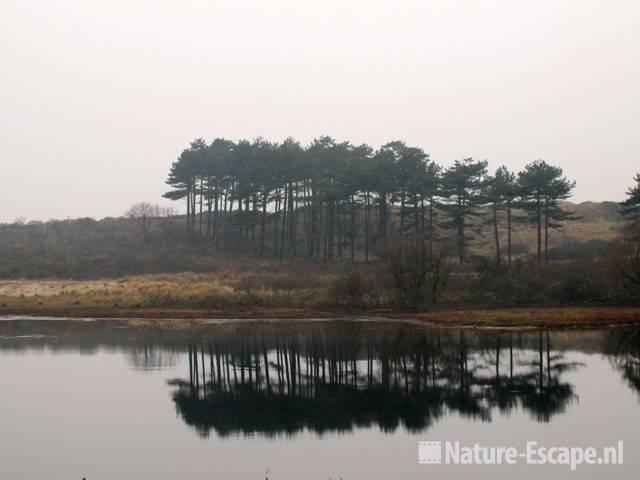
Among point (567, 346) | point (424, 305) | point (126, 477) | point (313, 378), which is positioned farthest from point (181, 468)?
point (424, 305)

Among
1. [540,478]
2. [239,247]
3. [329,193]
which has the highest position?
[329,193]

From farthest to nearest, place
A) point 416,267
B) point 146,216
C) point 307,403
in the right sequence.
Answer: point 146,216 < point 416,267 < point 307,403

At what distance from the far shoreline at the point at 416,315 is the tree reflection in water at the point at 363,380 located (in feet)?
15.7

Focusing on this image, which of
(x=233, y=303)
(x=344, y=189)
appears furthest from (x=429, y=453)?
(x=344, y=189)

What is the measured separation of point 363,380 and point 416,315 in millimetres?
23282

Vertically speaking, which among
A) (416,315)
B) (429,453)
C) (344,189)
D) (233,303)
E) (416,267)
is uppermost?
(344,189)

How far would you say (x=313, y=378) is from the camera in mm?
26281

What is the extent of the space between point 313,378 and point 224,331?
55.0 ft

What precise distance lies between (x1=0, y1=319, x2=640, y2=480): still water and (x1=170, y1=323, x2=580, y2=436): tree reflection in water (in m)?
0.09

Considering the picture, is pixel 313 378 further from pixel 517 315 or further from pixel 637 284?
pixel 637 284

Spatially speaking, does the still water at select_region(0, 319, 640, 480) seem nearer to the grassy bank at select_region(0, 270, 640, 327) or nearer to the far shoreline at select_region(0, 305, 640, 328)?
the far shoreline at select_region(0, 305, 640, 328)

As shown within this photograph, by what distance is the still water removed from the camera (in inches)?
628

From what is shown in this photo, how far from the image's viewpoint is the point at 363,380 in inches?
1005

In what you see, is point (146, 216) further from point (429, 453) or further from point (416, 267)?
point (429, 453)
